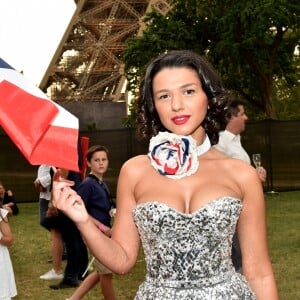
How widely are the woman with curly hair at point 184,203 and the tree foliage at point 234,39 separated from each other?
1884 cm

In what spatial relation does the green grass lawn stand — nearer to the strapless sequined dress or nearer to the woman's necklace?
the woman's necklace

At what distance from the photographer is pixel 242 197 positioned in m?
2.56

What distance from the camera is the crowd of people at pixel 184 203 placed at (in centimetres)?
241

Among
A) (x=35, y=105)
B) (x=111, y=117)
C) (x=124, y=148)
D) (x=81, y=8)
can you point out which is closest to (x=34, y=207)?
(x=124, y=148)

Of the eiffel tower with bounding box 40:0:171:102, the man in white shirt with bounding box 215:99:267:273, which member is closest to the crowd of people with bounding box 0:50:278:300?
the man in white shirt with bounding box 215:99:267:273

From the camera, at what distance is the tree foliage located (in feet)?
70.2

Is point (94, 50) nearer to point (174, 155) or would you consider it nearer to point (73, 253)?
point (73, 253)

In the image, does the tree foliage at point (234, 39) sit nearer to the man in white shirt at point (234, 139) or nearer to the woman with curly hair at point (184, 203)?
the man in white shirt at point (234, 139)

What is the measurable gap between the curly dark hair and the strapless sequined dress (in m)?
0.35

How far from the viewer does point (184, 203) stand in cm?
248

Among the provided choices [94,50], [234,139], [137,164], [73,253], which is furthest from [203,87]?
[94,50]

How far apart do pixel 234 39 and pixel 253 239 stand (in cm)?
2049

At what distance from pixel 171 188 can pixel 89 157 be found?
4440 mm

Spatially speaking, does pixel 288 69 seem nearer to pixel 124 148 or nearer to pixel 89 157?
pixel 124 148
